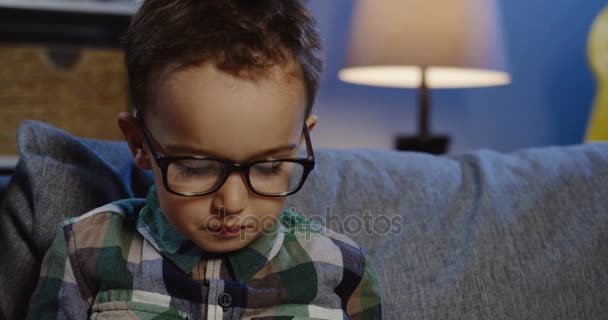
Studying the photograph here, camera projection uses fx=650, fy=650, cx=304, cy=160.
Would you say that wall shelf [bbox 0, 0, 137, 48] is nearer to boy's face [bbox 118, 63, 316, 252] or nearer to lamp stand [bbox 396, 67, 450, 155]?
lamp stand [bbox 396, 67, 450, 155]

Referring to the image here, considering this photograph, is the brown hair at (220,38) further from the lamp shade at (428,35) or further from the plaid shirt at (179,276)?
the lamp shade at (428,35)

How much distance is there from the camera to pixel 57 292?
33.7 inches

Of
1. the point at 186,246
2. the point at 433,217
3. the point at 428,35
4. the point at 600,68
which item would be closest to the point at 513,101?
the point at 600,68

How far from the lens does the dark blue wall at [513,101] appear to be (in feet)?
8.54

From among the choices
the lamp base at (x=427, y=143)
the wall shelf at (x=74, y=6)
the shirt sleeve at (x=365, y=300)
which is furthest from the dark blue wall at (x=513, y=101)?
the shirt sleeve at (x=365, y=300)

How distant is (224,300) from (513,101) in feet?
6.86

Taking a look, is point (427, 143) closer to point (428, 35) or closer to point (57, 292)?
point (428, 35)

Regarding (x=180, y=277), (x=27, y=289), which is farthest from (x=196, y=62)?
(x=27, y=289)

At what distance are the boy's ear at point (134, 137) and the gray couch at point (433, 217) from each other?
18cm

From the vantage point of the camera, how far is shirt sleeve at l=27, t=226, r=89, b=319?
0.85m

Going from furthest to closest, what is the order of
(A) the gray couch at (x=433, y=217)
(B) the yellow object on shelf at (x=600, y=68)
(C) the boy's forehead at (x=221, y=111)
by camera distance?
(B) the yellow object on shelf at (x=600, y=68)
(A) the gray couch at (x=433, y=217)
(C) the boy's forehead at (x=221, y=111)

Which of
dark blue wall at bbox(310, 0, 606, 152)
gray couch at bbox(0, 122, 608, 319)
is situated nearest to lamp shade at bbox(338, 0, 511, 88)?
dark blue wall at bbox(310, 0, 606, 152)

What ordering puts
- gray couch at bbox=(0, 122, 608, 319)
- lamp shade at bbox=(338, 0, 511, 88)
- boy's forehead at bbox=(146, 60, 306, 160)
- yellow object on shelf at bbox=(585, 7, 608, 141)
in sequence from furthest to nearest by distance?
yellow object on shelf at bbox=(585, 7, 608, 141) → lamp shade at bbox=(338, 0, 511, 88) → gray couch at bbox=(0, 122, 608, 319) → boy's forehead at bbox=(146, 60, 306, 160)

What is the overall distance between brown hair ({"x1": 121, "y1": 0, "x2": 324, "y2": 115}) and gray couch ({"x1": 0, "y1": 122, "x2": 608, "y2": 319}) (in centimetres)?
25
